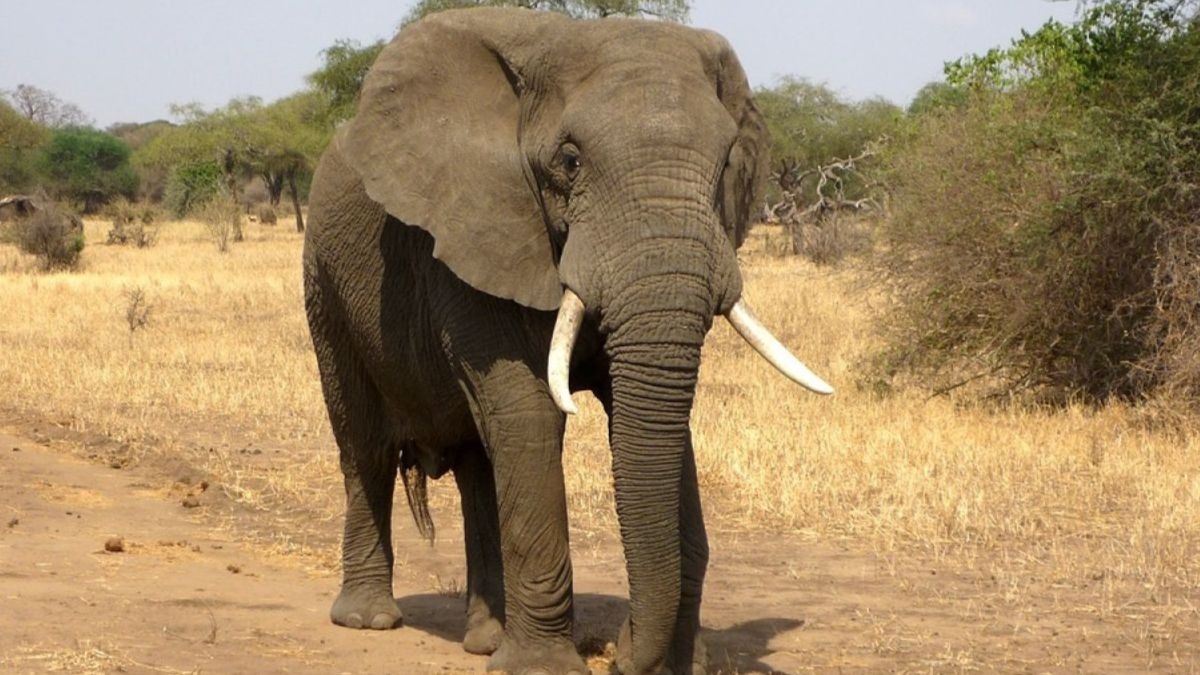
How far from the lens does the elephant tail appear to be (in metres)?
6.89

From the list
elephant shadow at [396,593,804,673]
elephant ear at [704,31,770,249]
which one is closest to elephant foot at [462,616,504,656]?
elephant shadow at [396,593,804,673]

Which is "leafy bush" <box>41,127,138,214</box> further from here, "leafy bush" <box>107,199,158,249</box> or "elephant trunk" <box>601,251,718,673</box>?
"elephant trunk" <box>601,251,718,673</box>

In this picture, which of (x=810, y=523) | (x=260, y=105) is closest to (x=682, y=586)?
(x=810, y=523)

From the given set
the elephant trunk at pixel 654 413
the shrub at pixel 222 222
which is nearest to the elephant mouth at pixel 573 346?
the elephant trunk at pixel 654 413

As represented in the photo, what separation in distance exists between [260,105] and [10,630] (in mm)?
53881

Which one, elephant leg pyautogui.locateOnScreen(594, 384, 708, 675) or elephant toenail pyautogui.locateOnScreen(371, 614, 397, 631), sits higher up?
elephant leg pyautogui.locateOnScreen(594, 384, 708, 675)

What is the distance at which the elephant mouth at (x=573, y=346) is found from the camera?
4.73 meters

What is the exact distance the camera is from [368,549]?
673 centimetres

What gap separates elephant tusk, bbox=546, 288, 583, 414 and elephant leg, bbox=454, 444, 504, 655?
4.89ft

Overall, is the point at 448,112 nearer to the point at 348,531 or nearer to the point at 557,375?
the point at 557,375

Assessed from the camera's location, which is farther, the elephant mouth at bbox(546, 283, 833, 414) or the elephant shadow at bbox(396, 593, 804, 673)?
the elephant shadow at bbox(396, 593, 804, 673)

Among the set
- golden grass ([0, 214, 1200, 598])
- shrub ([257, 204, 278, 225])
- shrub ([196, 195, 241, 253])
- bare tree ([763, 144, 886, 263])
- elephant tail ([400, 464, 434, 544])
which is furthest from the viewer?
shrub ([257, 204, 278, 225])

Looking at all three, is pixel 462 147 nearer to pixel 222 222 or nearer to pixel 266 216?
pixel 222 222

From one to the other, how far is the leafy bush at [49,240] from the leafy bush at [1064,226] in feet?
51.0
